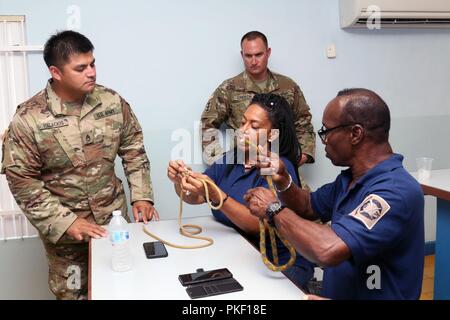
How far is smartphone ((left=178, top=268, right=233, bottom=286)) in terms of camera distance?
1.34m

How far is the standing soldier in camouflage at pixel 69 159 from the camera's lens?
194 centimetres

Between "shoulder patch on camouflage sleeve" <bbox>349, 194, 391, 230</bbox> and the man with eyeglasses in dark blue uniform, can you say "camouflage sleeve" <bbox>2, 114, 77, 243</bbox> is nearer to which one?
the man with eyeglasses in dark blue uniform

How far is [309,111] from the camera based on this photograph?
10.4 ft

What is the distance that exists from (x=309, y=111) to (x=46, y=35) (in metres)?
1.81

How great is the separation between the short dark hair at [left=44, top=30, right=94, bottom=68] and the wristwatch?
1244 mm

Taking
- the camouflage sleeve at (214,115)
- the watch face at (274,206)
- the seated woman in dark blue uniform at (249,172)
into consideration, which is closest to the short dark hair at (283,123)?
the seated woman in dark blue uniform at (249,172)

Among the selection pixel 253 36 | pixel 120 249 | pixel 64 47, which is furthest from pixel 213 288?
pixel 253 36

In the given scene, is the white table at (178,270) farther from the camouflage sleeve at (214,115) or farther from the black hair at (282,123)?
the camouflage sleeve at (214,115)

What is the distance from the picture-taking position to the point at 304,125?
10.2 feet

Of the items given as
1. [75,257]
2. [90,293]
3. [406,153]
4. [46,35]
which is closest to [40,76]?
[46,35]

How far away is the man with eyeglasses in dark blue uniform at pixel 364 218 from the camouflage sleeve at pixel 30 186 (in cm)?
97

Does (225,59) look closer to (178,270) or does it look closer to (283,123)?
(283,123)

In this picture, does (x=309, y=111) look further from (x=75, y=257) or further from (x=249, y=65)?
(x=75, y=257)

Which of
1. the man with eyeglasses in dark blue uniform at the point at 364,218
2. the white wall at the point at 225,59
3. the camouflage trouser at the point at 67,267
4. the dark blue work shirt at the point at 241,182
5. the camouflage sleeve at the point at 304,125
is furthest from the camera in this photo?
the camouflage sleeve at the point at 304,125
